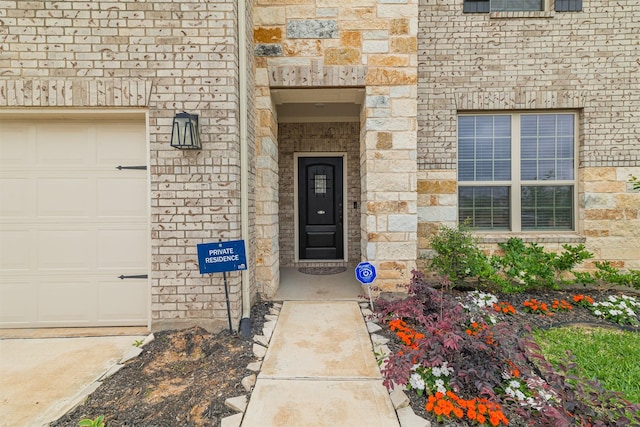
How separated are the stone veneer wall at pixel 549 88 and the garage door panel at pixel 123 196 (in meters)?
3.27

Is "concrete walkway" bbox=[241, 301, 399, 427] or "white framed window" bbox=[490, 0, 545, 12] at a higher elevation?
"white framed window" bbox=[490, 0, 545, 12]

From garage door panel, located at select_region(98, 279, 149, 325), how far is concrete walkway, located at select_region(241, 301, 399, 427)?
140 cm

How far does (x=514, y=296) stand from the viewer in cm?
392

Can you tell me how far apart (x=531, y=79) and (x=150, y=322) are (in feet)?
17.3

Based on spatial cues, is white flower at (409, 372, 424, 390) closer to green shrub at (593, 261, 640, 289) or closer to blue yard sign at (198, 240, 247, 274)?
blue yard sign at (198, 240, 247, 274)

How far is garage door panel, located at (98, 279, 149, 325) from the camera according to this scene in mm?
3180

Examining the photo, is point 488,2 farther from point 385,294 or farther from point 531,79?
point 385,294

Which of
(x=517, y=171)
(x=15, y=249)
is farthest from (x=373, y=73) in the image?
(x=15, y=249)

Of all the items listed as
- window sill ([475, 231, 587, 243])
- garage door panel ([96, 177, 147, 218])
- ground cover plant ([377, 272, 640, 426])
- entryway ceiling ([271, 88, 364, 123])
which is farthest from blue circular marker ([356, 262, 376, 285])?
garage door panel ([96, 177, 147, 218])

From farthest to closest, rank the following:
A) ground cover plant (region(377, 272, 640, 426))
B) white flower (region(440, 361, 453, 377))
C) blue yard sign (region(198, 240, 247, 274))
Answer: blue yard sign (region(198, 240, 247, 274))
white flower (region(440, 361, 453, 377))
ground cover plant (region(377, 272, 640, 426))

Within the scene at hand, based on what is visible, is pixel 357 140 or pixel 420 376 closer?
pixel 420 376

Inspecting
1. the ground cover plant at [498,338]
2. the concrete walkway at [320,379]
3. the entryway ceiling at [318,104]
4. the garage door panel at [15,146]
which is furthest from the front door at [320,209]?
the garage door panel at [15,146]

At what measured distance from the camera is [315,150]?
5508 millimetres

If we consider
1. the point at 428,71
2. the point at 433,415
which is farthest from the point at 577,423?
the point at 428,71
